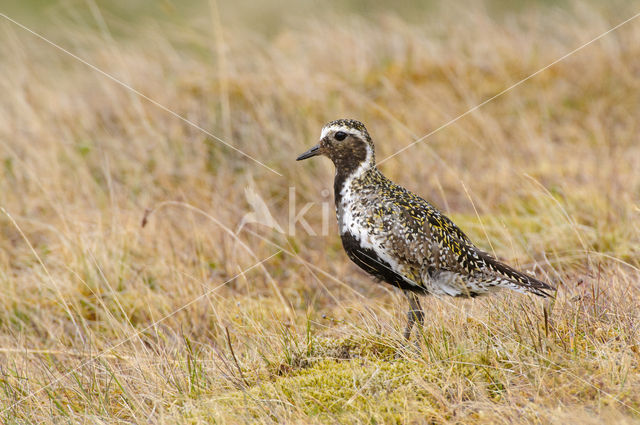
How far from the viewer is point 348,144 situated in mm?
4582

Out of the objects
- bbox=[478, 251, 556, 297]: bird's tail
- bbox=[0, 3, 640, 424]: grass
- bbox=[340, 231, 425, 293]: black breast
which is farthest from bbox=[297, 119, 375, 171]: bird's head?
bbox=[478, 251, 556, 297]: bird's tail

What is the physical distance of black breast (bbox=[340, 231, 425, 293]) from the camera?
13.7 ft

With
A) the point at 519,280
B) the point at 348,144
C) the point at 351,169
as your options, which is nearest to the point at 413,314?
the point at 519,280

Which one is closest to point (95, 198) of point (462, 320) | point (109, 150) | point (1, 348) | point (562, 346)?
point (109, 150)

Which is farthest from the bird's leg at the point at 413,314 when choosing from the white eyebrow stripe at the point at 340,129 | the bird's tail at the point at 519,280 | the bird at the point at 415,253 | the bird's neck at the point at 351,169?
the white eyebrow stripe at the point at 340,129

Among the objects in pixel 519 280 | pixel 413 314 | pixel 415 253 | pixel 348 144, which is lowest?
pixel 413 314

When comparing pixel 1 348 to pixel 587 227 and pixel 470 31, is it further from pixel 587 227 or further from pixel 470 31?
pixel 470 31

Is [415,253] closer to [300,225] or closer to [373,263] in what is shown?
[373,263]

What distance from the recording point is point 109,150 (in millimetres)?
7746

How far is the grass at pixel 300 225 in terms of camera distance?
3.52 meters

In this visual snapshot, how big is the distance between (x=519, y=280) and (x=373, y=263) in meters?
0.90

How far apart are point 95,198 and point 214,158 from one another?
143 cm

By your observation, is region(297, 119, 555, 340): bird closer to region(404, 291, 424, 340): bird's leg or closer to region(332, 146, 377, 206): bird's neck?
region(404, 291, 424, 340): bird's leg

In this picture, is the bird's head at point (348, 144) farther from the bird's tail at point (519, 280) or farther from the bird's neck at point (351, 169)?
the bird's tail at point (519, 280)
